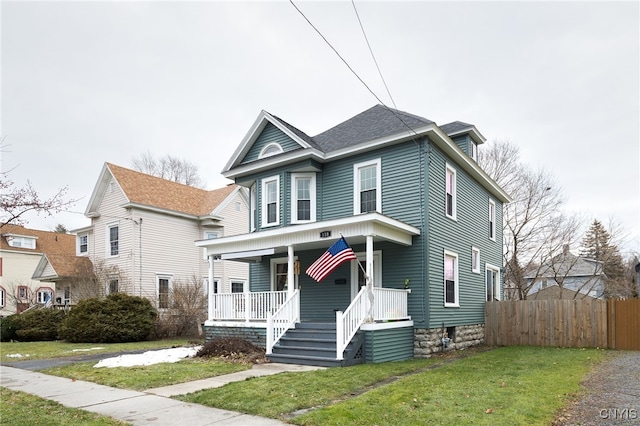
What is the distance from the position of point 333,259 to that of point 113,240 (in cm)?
1702

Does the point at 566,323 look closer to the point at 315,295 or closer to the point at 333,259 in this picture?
the point at 315,295

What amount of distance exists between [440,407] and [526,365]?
207 inches

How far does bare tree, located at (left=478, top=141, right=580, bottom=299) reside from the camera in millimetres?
29594

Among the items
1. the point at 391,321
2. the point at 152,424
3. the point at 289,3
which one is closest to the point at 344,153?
the point at 391,321

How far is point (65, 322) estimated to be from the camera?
64.5ft

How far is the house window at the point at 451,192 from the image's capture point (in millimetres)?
14641

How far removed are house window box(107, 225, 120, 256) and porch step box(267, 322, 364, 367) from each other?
49.2 feet

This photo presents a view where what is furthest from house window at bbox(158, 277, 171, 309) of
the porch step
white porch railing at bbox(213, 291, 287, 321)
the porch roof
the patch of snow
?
the porch step

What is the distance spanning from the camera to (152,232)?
23703 millimetres

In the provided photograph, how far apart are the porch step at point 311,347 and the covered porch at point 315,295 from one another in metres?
0.03

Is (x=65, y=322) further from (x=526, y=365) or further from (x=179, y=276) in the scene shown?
(x=526, y=365)

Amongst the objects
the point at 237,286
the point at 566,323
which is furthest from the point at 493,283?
the point at 237,286

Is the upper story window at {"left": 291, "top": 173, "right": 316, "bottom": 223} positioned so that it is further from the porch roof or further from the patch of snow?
the patch of snow

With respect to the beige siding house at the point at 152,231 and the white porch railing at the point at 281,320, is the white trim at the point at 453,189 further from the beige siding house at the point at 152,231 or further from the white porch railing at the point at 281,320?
the beige siding house at the point at 152,231
